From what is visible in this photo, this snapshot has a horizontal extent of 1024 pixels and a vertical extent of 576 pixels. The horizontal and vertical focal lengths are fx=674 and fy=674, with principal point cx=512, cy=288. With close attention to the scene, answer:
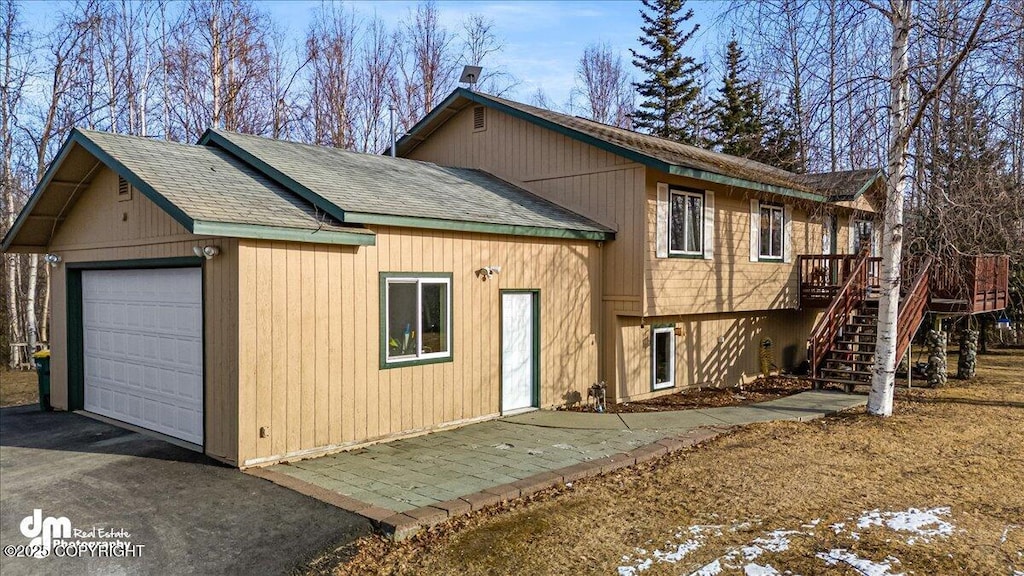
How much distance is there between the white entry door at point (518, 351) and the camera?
420 inches

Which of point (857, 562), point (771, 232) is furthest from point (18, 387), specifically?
point (771, 232)

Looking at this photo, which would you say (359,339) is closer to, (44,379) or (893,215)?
(44,379)

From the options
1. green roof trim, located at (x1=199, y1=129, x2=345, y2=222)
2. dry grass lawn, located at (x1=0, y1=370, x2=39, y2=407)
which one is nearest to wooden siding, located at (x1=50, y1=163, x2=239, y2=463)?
green roof trim, located at (x1=199, y1=129, x2=345, y2=222)

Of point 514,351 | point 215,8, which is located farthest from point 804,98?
point 215,8

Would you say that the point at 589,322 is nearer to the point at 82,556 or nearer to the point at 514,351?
the point at 514,351

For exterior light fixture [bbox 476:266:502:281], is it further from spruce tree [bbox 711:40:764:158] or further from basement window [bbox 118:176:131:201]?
spruce tree [bbox 711:40:764:158]

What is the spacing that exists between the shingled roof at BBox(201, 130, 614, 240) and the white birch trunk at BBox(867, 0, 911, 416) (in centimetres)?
447

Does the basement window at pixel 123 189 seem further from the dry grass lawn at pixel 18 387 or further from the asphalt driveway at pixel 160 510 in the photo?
the dry grass lawn at pixel 18 387

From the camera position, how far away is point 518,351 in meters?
10.9

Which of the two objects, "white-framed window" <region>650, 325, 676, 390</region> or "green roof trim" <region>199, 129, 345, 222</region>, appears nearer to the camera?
"green roof trim" <region>199, 129, 345, 222</region>

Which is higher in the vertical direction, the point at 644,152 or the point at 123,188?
the point at 644,152

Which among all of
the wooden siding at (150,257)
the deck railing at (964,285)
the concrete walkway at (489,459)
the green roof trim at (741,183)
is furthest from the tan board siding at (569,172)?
the deck railing at (964,285)

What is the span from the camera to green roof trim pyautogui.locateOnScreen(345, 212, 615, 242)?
8.59m

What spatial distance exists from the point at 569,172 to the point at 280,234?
6.61m
